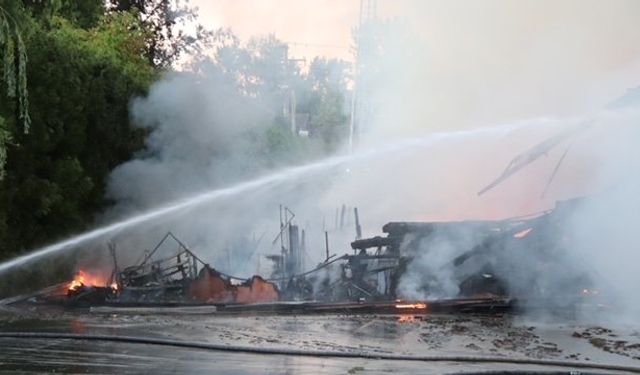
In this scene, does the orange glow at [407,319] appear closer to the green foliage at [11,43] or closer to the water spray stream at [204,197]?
the water spray stream at [204,197]

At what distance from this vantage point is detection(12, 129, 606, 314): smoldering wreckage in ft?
43.1

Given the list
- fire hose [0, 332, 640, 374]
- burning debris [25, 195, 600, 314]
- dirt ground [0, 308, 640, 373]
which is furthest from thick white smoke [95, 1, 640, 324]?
fire hose [0, 332, 640, 374]

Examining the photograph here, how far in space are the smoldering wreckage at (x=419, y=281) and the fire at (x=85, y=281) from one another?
7 cm

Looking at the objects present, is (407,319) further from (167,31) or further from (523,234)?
(167,31)

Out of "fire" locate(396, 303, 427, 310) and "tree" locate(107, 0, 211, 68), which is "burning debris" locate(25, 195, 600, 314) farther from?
"tree" locate(107, 0, 211, 68)

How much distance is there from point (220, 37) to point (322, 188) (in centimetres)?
1382

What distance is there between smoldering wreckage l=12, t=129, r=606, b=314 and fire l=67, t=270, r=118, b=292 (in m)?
0.07

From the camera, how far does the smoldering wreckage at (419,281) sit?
43.1 feet

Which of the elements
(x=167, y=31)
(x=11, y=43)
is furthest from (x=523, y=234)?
(x=167, y=31)

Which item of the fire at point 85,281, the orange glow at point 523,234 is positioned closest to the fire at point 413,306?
the orange glow at point 523,234

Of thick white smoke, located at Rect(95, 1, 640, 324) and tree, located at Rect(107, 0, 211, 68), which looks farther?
tree, located at Rect(107, 0, 211, 68)

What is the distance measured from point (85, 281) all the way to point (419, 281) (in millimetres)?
7238

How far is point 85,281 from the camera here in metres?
16.8

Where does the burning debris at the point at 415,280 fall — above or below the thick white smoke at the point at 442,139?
below
